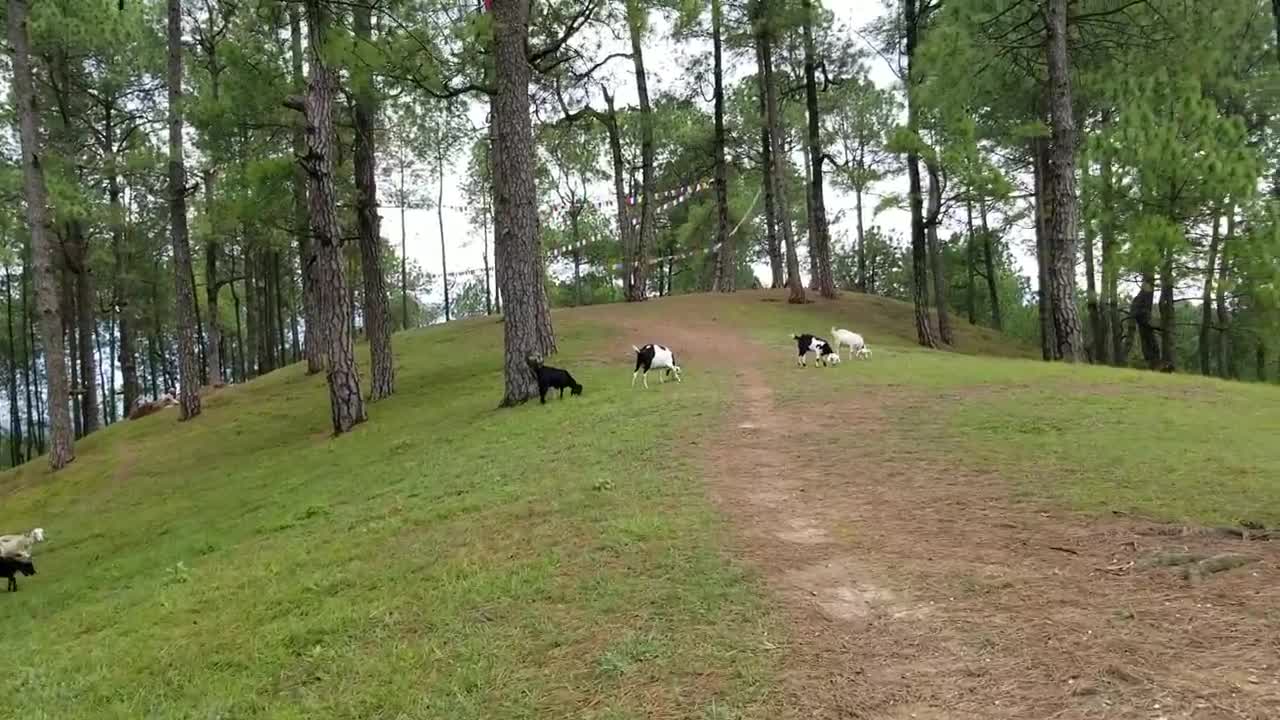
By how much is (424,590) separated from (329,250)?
37.7ft

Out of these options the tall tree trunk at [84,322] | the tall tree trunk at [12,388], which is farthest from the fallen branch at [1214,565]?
the tall tree trunk at [12,388]

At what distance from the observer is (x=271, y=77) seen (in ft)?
53.3

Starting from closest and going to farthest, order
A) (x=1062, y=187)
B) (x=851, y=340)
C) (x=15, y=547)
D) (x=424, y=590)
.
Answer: (x=424, y=590), (x=15, y=547), (x=1062, y=187), (x=851, y=340)

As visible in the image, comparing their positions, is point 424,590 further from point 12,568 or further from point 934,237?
point 934,237

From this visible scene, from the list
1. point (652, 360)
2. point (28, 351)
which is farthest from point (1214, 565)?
point (28, 351)

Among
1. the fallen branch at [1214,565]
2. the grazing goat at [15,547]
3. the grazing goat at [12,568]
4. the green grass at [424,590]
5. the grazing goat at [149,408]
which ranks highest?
the grazing goat at [149,408]

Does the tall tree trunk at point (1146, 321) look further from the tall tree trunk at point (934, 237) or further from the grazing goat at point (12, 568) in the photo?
the grazing goat at point (12, 568)

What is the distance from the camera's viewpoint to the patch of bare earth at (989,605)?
146 inches

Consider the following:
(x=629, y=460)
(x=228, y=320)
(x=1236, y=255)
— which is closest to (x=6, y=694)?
(x=629, y=460)

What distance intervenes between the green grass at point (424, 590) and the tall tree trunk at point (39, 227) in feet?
22.7

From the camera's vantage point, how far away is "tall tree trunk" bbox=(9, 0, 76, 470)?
57.9 ft

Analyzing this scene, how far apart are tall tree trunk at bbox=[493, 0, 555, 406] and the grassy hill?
1.15m

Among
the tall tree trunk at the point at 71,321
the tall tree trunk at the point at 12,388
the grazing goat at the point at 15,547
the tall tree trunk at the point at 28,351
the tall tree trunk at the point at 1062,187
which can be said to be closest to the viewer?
the grazing goat at the point at 15,547

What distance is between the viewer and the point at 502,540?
6.81m
